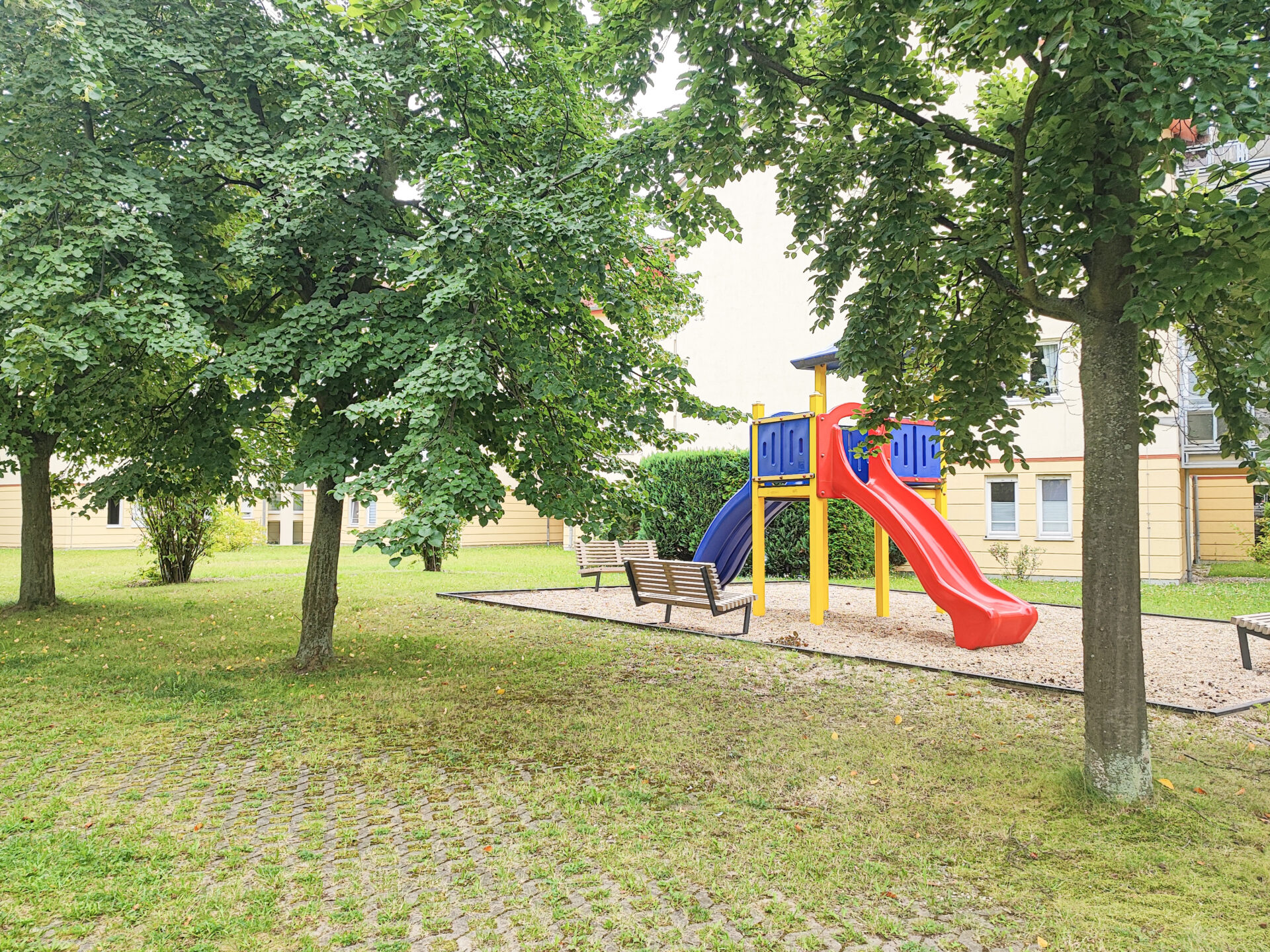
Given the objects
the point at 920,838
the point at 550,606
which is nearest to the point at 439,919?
the point at 920,838

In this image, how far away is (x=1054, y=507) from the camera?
57.2 feet

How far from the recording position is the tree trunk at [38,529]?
11562mm

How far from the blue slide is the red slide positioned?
1957 mm

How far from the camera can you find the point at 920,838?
3926 mm

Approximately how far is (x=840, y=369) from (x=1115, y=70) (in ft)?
9.02

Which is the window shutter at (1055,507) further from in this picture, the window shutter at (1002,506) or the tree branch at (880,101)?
the tree branch at (880,101)

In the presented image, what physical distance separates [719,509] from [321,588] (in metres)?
11.5

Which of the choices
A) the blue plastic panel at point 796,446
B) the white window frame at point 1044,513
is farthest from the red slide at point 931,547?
the white window frame at point 1044,513

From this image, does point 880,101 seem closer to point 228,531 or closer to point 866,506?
point 866,506

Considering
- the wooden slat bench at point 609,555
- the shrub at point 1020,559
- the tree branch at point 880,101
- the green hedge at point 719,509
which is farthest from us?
the green hedge at point 719,509

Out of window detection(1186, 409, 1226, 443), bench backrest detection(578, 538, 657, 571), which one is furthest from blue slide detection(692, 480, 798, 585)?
window detection(1186, 409, 1226, 443)

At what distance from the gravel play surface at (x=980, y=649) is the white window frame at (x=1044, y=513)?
16.5 ft

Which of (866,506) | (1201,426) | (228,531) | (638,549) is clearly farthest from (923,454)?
(228,531)

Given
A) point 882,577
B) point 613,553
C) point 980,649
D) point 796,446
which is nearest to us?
point 980,649
